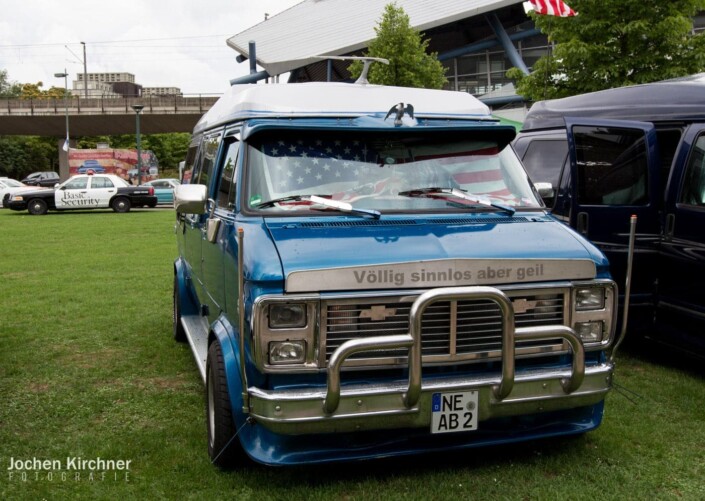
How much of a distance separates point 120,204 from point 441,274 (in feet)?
84.3

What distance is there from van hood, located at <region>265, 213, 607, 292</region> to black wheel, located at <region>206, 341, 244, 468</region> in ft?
2.80

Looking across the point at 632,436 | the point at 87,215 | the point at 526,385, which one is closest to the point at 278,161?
the point at 526,385

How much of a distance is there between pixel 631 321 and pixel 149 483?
173 inches

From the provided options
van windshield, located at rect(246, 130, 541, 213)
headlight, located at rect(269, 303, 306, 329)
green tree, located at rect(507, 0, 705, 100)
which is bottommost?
headlight, located at rect(269, 303, 306, 329)

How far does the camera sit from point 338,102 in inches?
197

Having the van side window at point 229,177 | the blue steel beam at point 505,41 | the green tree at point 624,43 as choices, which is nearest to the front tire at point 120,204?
the green tree at point 624,43

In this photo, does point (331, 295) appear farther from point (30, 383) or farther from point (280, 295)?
point (30, 383)

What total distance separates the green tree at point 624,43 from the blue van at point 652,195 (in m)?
6.98

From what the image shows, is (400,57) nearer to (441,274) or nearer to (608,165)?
(608,165)

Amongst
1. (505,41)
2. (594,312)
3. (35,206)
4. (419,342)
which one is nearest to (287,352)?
(419,342)

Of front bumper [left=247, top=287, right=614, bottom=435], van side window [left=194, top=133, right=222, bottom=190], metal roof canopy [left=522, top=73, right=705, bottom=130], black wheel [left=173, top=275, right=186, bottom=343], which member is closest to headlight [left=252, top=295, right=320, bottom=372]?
front bumper [left=247, top=287, right=614, bottom=435]

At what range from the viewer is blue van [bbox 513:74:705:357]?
19.5ft

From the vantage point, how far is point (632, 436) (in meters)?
4.73

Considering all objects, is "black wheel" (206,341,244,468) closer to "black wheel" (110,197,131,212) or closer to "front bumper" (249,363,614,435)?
"front bumper" (249,363,614,435)
